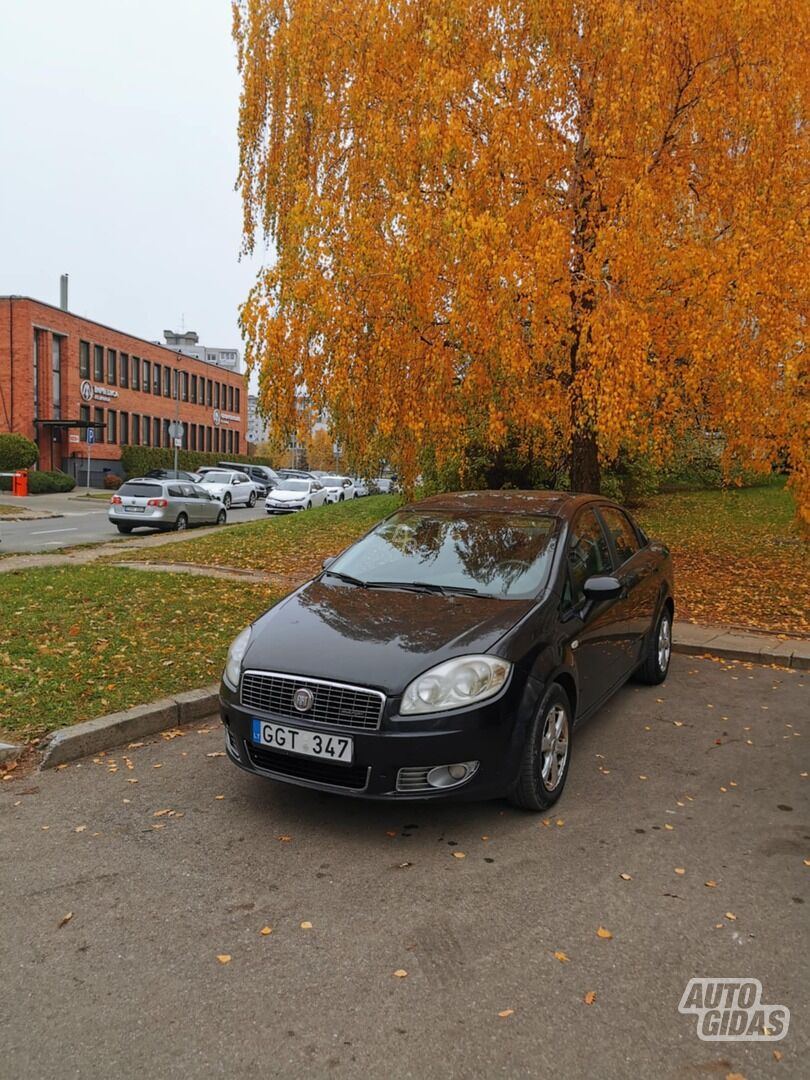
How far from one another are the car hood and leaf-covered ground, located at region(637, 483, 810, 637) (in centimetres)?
536

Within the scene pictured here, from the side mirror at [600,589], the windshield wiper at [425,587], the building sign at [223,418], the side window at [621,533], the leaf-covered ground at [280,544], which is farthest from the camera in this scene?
the building sign at [223,418]

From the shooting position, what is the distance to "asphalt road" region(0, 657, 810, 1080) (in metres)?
2.45

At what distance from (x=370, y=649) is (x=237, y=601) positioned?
568cm

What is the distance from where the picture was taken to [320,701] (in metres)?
3.79

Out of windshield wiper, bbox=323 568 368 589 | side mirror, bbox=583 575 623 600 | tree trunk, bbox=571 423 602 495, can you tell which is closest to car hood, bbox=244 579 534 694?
windshield wiper, bbox=323 568 368 589

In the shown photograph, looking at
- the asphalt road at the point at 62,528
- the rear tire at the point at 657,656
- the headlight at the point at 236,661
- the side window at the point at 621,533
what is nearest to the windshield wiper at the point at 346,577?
the headlight at the point at 236,661

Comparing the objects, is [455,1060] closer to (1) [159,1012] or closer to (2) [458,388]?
(1) [159,1012]

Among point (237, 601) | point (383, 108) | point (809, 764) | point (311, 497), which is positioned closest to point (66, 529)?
point (311, 497)

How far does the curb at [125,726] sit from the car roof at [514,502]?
2027 millimetres

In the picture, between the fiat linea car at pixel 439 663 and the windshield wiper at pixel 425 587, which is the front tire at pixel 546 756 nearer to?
the fiat linea car at pixel 439 663

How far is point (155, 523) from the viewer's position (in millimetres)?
21797

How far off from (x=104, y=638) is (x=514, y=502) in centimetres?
390

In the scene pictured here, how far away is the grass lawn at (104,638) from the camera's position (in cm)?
554

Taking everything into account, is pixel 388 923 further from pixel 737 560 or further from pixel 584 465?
pixel 737 560
